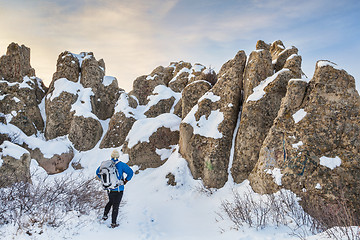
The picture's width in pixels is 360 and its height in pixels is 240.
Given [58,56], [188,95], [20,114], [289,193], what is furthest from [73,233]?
[58,56]

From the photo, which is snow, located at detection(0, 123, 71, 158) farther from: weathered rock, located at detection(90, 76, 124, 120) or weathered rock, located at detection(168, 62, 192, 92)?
weathered rock, located at detection(168, 62, 192, 92)

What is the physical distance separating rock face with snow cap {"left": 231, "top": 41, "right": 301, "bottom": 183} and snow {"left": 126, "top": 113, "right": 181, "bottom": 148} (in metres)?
7.37

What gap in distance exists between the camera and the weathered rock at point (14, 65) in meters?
32.3

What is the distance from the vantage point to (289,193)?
9.02 metres

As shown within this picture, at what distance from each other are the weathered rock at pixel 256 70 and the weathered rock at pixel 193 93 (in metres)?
3.86

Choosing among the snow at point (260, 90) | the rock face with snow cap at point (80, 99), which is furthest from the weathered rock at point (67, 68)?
the snow at point (260, 90)

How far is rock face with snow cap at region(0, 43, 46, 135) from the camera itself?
28875 mm

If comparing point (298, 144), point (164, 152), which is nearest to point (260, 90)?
point (298, 144)

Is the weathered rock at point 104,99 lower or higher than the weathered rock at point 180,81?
lower

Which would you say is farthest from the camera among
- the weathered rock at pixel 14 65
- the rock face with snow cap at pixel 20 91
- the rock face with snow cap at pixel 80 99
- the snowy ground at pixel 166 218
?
the weathered rock at pixel 14 65

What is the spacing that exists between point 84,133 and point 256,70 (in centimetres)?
2050

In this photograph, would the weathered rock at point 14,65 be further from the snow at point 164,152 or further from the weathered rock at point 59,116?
the snow at point 164,152

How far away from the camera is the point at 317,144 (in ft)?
31.0

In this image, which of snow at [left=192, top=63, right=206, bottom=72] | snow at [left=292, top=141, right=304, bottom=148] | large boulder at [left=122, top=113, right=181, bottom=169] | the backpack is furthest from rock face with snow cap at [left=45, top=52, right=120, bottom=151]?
snow at [left=292, top=141, right=304, bottom=148]
